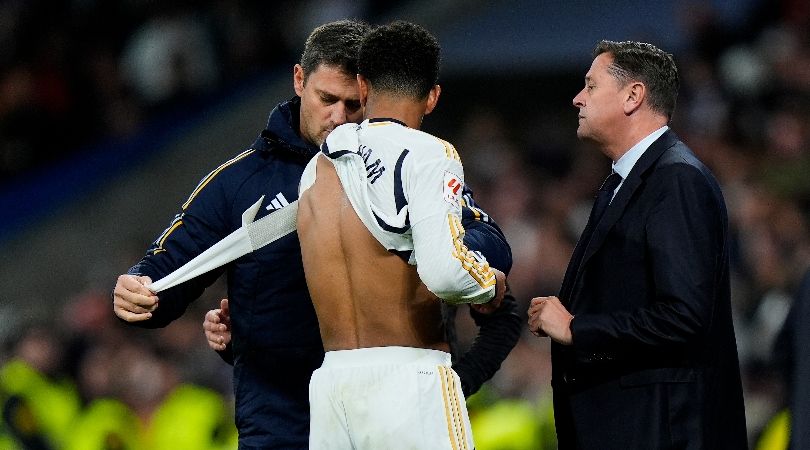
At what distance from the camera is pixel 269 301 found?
→ 406 cm

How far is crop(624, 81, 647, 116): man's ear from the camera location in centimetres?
402

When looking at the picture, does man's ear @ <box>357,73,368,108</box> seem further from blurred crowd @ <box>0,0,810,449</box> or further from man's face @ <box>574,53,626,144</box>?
blurred crowd @ <box>0,0,810,449</box>

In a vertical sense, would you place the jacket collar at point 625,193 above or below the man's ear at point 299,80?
below

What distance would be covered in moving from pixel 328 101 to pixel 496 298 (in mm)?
802

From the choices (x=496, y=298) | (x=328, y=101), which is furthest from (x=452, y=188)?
(x=328, y=101)

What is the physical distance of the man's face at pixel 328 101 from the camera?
13.2 feet

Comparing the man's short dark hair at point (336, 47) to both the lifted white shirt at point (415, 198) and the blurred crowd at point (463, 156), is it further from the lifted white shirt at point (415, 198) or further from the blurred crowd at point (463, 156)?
the blurred crowd at point (463, 156)

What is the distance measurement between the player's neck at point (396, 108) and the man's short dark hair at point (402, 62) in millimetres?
21

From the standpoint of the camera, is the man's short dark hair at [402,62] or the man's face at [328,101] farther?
the man's face at [328,101]

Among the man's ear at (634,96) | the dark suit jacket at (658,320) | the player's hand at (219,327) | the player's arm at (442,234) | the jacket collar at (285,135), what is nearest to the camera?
the player's arm at (442,234)

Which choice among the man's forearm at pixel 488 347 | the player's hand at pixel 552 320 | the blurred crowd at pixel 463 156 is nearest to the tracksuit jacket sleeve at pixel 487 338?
the man's forearm at pixel 488 347

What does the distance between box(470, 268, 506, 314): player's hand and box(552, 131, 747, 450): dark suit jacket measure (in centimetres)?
24

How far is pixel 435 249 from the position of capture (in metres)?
3.42

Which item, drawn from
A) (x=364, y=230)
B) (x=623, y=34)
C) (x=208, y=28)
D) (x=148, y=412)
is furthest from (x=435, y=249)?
(x=208, y=28)
